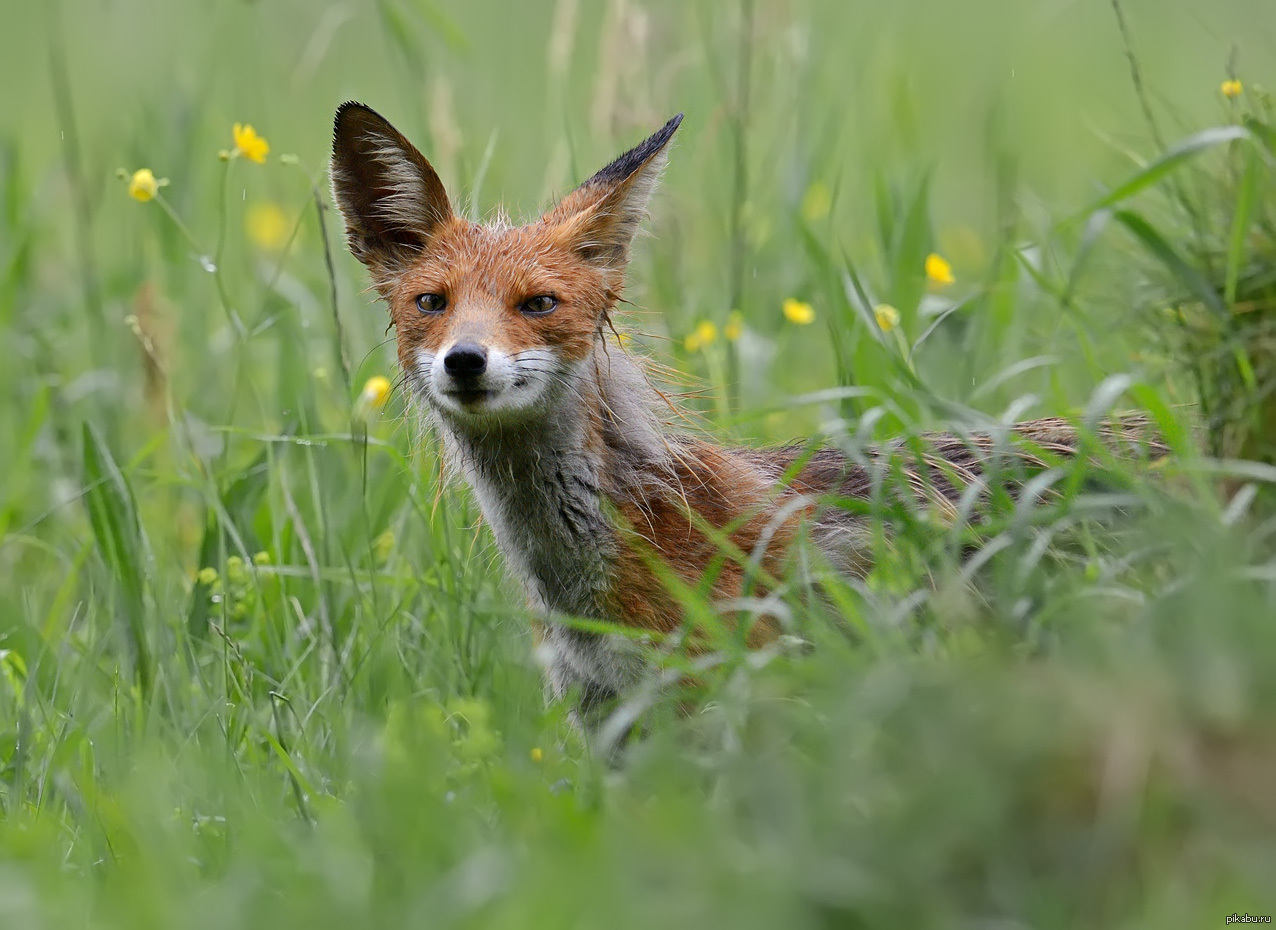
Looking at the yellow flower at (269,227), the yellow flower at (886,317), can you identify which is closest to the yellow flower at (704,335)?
the yellow flower at (886,317)

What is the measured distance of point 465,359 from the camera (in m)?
4.46

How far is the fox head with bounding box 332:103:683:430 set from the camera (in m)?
4.62

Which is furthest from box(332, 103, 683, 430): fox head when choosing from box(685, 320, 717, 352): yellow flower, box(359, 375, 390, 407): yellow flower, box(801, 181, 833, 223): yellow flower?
→ box(801, 181, 833, 223): yellow flower

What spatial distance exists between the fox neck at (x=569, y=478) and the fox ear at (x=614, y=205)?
13.5 inches

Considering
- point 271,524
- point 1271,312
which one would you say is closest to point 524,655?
point 271,524

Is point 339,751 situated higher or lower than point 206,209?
lower

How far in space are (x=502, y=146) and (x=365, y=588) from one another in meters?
4.43

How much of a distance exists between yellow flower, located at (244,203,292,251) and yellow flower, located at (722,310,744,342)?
369 cm

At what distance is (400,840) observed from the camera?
298 cm

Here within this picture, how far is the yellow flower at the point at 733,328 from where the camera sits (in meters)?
6.42

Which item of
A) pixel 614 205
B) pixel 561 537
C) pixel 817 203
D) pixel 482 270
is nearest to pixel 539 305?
pixel 482 270

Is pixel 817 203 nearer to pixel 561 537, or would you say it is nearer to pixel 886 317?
pixel 886 317

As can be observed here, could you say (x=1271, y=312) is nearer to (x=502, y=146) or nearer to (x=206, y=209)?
(x=502, y=146)

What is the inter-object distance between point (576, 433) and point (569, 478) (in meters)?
0.15
